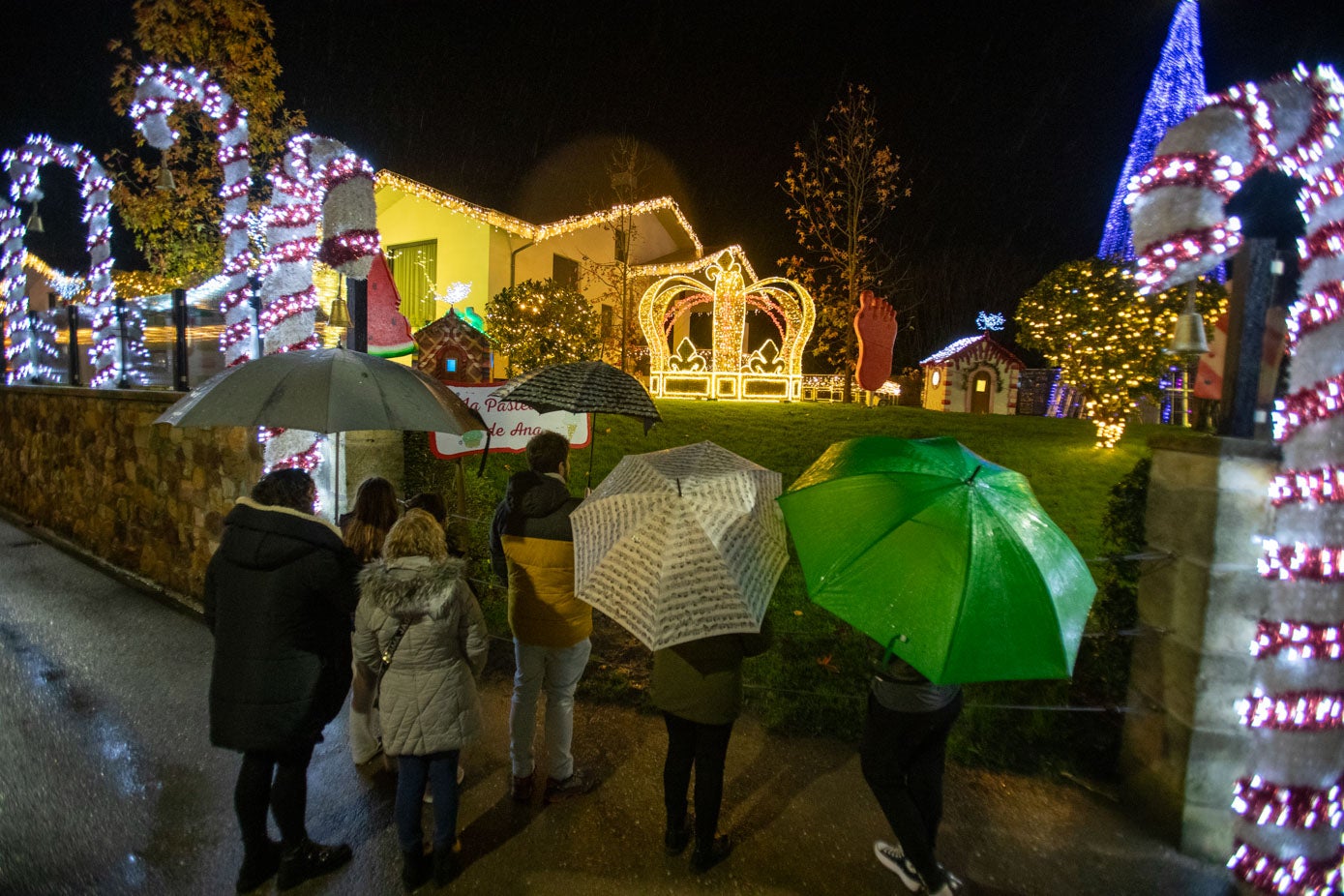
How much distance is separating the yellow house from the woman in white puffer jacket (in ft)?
53.3

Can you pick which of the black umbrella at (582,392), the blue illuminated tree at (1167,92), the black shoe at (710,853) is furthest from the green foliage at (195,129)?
the blue illuminated tree at (1167,92)

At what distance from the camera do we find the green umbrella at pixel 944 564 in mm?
2270

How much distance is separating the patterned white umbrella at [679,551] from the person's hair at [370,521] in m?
1.23

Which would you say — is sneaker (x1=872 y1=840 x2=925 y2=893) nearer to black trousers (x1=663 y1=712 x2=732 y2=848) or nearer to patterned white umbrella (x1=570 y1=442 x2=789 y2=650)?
black trousers (x1=663 y1=712 x2=732 y2=848)

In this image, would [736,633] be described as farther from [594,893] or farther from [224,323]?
[224,323]

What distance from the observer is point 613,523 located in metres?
2.70

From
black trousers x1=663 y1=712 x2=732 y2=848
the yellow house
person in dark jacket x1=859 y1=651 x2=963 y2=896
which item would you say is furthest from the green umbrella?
the yellow house

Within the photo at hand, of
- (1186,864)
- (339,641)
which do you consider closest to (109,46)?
(339,641)

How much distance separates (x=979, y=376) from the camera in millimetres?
29875

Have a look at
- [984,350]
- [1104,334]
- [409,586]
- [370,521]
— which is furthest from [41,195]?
[984,350]

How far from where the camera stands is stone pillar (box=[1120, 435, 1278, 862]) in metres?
3.19

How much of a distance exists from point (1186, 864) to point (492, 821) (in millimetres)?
3351

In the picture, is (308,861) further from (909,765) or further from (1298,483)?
(1298,483)

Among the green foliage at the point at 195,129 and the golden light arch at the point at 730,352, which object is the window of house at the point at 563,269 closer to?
the golden light arch at the point at 730,352
